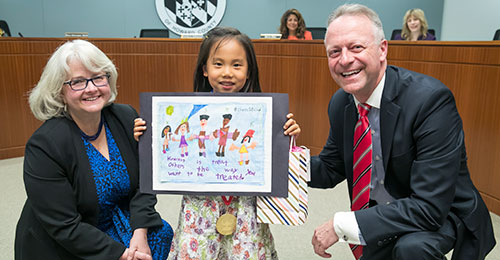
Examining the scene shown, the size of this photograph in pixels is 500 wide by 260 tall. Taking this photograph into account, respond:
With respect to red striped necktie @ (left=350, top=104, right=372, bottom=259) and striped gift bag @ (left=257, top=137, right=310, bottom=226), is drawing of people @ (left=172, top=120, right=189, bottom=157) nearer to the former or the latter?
striped gift bag @ (left=257, top=137, right=310, bottom=226)

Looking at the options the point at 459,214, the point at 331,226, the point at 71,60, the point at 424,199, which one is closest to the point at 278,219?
the point at 331,226

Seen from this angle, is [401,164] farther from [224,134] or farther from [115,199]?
[115,199]

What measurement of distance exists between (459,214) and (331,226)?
Result: 1.49ft

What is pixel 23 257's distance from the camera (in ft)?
4.66

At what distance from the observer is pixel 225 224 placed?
52.4 inches

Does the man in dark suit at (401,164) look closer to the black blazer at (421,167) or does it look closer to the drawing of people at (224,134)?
the black blazer at (421,167)

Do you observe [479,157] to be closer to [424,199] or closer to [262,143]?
[424,199]

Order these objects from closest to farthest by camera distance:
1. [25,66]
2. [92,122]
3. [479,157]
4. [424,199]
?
[424,199]
[92,122]
[479,157]
[25,66]

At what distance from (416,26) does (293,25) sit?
1399 millimetres

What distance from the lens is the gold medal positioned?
1.33 meters

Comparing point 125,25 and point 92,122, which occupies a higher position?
point 125,25

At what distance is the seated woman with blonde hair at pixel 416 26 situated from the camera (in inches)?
182

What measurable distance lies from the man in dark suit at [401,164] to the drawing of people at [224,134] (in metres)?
0.38

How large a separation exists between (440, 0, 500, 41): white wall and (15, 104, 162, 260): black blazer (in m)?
5.29
